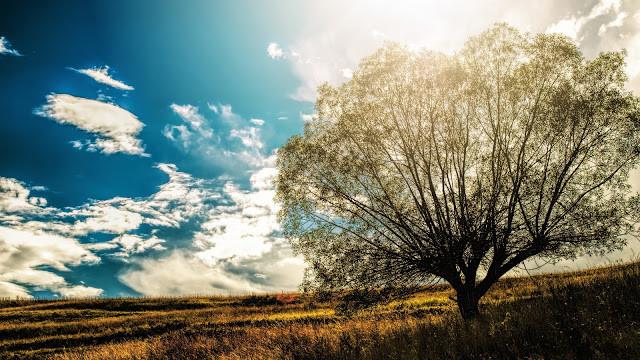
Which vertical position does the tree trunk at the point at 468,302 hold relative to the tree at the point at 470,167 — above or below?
below

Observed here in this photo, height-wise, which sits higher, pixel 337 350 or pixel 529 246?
pixel 529 246

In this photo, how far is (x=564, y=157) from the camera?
18.0 meters

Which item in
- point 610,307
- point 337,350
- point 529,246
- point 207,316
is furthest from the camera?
point 207,316

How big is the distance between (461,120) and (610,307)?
33.7 ft

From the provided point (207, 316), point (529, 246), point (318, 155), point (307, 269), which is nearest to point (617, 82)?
point (529, 246)

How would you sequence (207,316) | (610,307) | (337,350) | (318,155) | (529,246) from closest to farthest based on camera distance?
(610,307) < (337,350) < (529,246) < (318,155) < (207,316)

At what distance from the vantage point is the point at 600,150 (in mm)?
18062

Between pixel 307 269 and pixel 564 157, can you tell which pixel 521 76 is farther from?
pixel 307 269

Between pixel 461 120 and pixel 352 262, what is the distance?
8270 millimetres

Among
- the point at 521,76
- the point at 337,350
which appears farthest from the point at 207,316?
the point at 521,76

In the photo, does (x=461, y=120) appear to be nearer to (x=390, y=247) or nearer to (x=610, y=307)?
(x=390, y=247)

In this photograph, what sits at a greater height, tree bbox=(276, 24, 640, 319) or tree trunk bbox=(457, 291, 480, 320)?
tree bbox=(276, 24, 640, 319)

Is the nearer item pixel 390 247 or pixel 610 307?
pixel 610 307

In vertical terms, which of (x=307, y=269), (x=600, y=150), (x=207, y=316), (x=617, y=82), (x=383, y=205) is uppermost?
(x=617, y=82)
